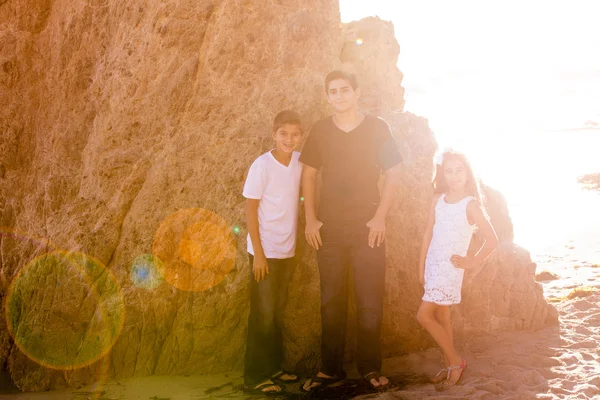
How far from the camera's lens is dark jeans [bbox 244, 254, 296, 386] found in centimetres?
388

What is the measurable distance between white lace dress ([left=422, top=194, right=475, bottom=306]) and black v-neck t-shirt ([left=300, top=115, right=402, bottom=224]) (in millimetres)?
562

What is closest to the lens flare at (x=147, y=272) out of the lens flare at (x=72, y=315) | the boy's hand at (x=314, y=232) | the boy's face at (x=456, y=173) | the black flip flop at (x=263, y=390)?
the lens flare at (x=72, y=315)

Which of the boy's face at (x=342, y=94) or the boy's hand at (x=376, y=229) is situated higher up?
the boy's face at (x=342, y=94)

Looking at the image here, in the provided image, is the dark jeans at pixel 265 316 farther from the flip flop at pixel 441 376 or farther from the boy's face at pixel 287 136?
the flip flop at pixel 441 376

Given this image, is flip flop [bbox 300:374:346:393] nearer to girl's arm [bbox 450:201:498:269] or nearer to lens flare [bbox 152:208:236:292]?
lens flare [bbox 152:208:236:292]

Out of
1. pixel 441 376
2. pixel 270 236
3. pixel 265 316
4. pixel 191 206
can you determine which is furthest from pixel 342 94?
pixel 441 376

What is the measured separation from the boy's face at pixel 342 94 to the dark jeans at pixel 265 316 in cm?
126

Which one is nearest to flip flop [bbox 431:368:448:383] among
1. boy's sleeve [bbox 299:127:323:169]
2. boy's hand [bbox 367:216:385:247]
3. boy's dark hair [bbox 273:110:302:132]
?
boy's hand [bbox 367:216:385:247]

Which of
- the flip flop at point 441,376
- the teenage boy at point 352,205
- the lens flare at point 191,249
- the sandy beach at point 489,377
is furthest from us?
the lens flare at point 191,249

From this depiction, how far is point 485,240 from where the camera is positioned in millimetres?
3674

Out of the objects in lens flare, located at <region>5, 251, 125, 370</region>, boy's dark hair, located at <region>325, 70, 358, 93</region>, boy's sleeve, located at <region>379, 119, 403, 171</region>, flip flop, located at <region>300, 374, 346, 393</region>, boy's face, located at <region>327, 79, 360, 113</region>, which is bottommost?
flip flop, located at <region>300, 374, 346, 393</region>

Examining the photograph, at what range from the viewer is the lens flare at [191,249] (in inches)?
172

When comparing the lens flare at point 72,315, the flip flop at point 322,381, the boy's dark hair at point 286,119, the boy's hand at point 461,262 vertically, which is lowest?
the flip flop at point 322,381

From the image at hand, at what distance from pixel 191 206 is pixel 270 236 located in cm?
95
